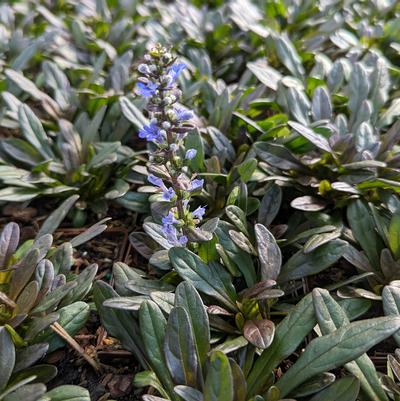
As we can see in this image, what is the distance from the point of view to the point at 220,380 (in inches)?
68.7

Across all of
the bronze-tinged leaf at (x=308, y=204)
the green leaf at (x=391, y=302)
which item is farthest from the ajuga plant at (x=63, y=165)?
the green leaf at (x=391, y=302)

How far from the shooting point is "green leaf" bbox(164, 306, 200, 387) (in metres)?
1.93

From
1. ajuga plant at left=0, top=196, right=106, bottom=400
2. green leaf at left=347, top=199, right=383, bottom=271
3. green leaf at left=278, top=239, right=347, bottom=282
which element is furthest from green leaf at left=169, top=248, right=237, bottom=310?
green leaf at left=347, top=199, right=383, bottom=271

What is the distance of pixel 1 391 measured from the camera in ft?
6.39

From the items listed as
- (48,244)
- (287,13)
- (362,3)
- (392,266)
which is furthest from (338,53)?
(48,244)

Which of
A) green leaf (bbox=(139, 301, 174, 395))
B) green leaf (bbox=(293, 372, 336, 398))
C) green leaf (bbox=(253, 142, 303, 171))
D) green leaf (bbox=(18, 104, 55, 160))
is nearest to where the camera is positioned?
green leaf (bbox=(293, 372, 336, 398))

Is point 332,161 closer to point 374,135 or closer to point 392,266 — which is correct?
point 374,135

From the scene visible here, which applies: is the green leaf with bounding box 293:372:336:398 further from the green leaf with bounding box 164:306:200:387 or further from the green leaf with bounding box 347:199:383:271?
the green leaf with bounding box 347:199:383:271

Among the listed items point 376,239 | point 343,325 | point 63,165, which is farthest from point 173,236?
point 63,165

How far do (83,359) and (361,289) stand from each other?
1.26 metres

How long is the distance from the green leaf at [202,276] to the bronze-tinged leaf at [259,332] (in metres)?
0.14

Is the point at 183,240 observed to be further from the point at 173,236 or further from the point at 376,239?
the point at 376,239

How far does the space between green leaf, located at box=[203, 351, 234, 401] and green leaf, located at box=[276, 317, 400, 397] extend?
11.1 inches

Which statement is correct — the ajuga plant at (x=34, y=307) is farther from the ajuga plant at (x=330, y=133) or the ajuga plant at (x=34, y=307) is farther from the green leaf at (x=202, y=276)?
the ajuga plant at (x=330, y=133)
